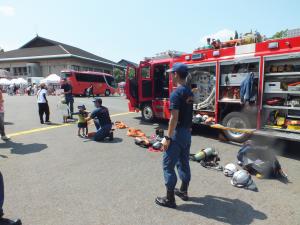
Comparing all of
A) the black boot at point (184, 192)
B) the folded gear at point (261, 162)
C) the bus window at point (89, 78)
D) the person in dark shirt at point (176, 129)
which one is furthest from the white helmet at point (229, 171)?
the bus window at point (89, 78)

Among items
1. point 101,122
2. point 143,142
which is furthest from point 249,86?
point 101,122

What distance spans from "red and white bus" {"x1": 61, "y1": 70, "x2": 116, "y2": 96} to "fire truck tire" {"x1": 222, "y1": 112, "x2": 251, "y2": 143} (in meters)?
23.2

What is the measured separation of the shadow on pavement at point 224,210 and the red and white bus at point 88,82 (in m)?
25.8

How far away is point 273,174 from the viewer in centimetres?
460

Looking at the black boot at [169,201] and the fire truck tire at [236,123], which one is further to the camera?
the fire truck tire at [236,123]

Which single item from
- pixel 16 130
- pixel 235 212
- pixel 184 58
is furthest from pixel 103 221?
pixel 16 130

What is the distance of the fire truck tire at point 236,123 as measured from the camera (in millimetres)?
6750

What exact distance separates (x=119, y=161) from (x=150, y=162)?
701 mm

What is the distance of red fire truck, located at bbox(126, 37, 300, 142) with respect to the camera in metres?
5.84

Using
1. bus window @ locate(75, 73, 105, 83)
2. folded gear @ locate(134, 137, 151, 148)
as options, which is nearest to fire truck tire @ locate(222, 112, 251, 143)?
folded gear @ locate(134, 137, 151, 148)

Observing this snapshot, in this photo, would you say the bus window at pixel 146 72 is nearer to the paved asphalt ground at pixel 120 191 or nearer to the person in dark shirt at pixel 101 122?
the person in dark shirt at pixel 101 122

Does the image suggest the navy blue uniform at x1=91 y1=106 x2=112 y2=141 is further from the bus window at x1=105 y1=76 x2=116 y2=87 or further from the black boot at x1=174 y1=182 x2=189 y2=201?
the bus window at x1=105 y1=76 x2=116 y2=87

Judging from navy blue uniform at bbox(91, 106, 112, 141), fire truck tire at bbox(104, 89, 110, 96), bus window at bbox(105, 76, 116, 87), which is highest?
bus window at bbox(105, 76, 116, 87)

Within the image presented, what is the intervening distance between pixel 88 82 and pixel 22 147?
23.0 metres
